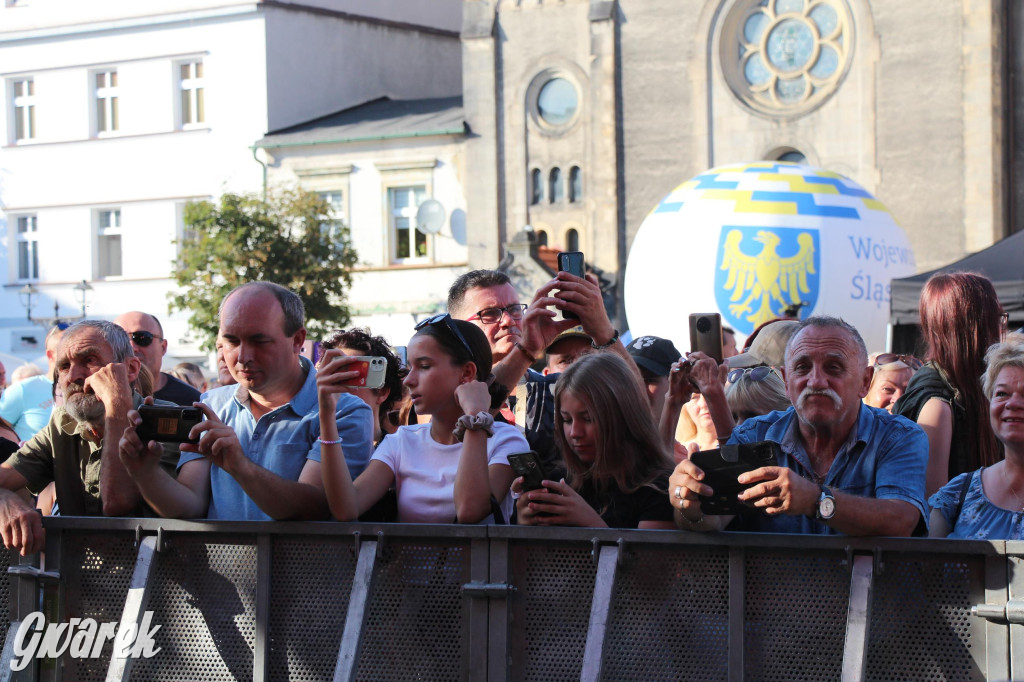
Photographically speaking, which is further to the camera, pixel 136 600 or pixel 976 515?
pixel 136 600

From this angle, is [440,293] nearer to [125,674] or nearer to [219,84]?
[219,84]

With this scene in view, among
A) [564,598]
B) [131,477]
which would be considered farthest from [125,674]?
[564,598]

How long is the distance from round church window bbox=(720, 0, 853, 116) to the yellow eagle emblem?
561 inches

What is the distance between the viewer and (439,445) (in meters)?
5.21

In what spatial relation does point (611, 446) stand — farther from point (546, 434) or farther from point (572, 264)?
point (546, 434)

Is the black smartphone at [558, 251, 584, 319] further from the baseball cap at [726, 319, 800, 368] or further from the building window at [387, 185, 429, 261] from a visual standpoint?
the building window at [387, 185, 429, 261]

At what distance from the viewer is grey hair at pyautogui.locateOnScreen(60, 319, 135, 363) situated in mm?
5602

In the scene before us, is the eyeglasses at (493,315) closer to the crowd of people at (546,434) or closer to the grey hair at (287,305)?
the crowd of people at (546,434)

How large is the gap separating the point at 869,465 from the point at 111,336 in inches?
117

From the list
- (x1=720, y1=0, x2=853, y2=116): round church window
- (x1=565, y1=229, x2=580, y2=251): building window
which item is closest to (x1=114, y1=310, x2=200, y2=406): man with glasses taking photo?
(x1=720, y1=0, x2=853, y2=116): round church window

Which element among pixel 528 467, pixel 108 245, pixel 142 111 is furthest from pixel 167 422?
pixel 108 245

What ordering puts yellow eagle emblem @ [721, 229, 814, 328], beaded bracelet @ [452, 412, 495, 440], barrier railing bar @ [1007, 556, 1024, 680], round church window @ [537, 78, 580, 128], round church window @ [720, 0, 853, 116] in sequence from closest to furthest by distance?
1. barrier railing bar @ [1007, 556, 1024, 680]
2. beaded bracelet @ [452, 412, 495, 440]
3. yellow eagle emblem @ [721, 229, 814, 328]
4. round church window @ [720, 0, 853, 116]
5. round church window @ [537, 78, 580, 128]

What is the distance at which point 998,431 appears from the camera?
476 centimetres

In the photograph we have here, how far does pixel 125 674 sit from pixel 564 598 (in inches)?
62.8
